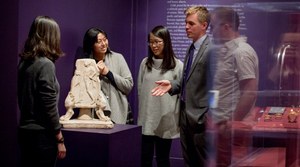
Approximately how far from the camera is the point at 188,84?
3219 millimetres

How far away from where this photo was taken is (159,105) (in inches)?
166

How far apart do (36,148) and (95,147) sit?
1.66 feet

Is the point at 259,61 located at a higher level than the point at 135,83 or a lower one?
higher

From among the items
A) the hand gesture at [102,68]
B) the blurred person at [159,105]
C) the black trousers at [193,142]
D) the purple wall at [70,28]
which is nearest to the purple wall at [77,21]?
the purple wall at [70,28]

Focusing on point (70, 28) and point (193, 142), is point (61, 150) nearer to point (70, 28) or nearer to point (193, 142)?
point (193, 142)

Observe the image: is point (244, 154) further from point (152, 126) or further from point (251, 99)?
point (152, 126)

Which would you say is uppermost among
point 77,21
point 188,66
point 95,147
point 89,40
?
point 77,21

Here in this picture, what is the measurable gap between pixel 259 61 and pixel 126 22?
3358 millimetres

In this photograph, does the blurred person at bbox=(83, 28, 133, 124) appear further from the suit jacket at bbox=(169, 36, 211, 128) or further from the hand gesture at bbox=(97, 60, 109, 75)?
the suit jacket at bbox=(169, 36, 211, 128)

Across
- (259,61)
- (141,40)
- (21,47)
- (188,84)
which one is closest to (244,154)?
(259,61)

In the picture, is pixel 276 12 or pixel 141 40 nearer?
pixel 276 12

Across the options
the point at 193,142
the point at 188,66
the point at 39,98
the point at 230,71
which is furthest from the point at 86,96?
the point at 230,71

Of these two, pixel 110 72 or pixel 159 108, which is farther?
pixel 159 108

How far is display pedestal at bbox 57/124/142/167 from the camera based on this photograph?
11.1 feet
